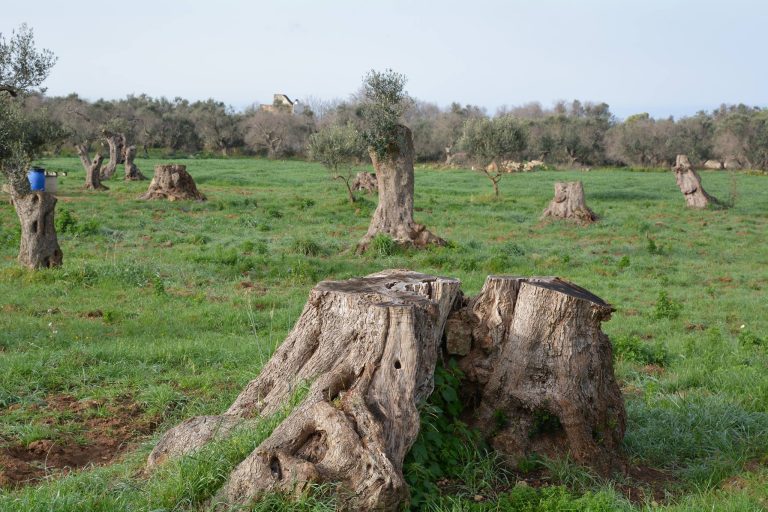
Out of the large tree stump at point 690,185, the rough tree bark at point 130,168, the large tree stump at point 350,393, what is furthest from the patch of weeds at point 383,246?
the rough tree bark at point 130,168

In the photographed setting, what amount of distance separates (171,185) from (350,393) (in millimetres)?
25032

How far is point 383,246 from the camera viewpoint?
60.5ft

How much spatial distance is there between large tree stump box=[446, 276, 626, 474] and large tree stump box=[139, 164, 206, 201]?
23.7 m

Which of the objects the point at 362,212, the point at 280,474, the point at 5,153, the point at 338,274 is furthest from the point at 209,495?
the point at 362,212

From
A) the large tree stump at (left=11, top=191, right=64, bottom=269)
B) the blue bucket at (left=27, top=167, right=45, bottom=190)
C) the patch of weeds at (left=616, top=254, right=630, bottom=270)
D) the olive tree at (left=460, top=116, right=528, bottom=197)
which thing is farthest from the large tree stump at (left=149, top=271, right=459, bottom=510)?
the olive tree at (left=460, top=116, right=528, bottom=197)

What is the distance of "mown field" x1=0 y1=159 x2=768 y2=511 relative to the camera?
15.6 feet

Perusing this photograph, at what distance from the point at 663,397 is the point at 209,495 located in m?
4.95

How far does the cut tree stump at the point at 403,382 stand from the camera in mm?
4207

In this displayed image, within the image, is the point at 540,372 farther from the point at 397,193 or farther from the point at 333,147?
the point at 333,147

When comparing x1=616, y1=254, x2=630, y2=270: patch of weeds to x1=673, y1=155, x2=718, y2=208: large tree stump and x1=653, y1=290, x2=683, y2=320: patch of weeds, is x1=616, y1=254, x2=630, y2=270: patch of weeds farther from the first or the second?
x1=673, y1=155, x2=718, y2=208: large tree stump

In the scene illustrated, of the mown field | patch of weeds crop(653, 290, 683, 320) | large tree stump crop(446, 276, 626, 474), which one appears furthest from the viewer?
patch of weeds crop(653, 290, 683, 320)

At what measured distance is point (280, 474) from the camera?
418cm

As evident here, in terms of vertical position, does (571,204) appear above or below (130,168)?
below

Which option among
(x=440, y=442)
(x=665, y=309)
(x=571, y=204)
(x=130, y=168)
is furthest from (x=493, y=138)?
(x=440, y=442)
